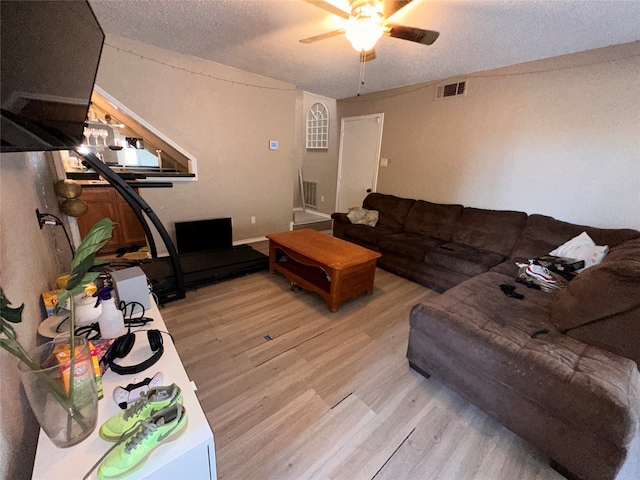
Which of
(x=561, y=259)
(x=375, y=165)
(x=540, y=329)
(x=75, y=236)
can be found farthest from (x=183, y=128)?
(x=561, y=259)

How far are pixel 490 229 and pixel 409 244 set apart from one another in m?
0.92

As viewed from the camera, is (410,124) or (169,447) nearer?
(169,447)

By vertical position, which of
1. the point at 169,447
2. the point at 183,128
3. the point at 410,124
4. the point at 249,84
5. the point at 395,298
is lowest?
the point at 395,298

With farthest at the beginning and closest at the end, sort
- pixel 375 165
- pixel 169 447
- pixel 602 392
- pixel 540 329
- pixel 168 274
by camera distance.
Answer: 1. pixel 375 165
2. pixel 168 274
3. pixel 540 329
4. pixel 602 392
5. pixel 169 447

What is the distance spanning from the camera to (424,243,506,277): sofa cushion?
8.70 ft

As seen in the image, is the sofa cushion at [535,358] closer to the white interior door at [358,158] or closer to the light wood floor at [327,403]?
the light wood floor at [327,403]

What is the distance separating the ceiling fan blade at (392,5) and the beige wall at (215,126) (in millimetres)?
2516

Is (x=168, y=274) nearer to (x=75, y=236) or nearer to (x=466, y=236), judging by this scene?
(x=75, y=236)

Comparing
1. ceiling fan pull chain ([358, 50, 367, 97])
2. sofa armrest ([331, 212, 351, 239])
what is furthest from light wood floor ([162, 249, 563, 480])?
ceiling fan pull chain ([358, 50, 367, 97])

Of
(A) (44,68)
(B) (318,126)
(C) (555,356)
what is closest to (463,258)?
(C) (555,356)

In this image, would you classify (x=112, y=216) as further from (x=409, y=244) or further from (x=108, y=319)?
(x=409, y=244)

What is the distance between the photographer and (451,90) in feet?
11.2

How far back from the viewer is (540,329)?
155 cm

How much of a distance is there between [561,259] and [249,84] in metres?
4.22
